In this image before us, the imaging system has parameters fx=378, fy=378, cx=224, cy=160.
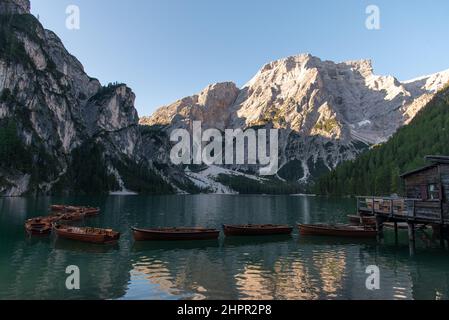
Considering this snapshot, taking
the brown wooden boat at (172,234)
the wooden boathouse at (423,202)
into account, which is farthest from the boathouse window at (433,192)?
the brown wooden boat at (172,234)

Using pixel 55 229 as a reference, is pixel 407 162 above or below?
above

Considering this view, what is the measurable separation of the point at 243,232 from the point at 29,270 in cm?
3253

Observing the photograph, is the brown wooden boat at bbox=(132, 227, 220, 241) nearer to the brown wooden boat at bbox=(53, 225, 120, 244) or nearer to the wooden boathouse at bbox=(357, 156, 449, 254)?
the brown wooden boat at bbox=(53, 225, 120, 244)

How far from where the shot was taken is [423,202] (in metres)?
42.9

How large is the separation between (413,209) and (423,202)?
4.83 ft

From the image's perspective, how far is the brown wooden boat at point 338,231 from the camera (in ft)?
184

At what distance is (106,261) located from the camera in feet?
125

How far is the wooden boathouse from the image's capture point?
41.2 meters

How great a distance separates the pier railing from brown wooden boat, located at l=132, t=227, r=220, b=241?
2402 cm

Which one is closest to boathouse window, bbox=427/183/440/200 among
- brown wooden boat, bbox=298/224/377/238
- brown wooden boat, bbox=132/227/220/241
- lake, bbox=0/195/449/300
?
lake, bbox=0/195/449/300

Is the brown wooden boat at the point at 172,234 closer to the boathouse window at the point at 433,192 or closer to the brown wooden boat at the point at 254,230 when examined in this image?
the brown wooden boat at the point at 254,230
